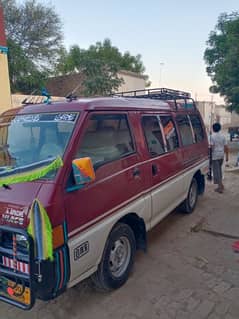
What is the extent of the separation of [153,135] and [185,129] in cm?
148

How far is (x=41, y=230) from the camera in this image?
1977 mm

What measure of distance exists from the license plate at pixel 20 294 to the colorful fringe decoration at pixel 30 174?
0.86 m

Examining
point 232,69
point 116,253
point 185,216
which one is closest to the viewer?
point 116,253

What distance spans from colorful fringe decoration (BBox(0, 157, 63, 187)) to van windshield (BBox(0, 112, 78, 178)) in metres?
0.11

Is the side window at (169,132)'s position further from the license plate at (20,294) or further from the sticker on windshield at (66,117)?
the license plate at (20,294)

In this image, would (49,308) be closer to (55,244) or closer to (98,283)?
(98,283)

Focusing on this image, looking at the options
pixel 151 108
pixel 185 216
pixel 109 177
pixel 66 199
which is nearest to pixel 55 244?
pixel 66 199

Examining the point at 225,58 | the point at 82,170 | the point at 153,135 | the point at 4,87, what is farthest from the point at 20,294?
the point at 225,58

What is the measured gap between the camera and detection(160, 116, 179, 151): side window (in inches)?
163

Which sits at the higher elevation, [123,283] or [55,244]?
[55,244]

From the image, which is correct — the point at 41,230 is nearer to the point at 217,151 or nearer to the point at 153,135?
the point at 153,135

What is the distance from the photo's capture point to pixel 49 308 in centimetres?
274

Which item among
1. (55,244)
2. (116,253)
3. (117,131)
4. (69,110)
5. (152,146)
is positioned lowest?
(116,253)

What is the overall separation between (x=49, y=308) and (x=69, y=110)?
205 centimetres
